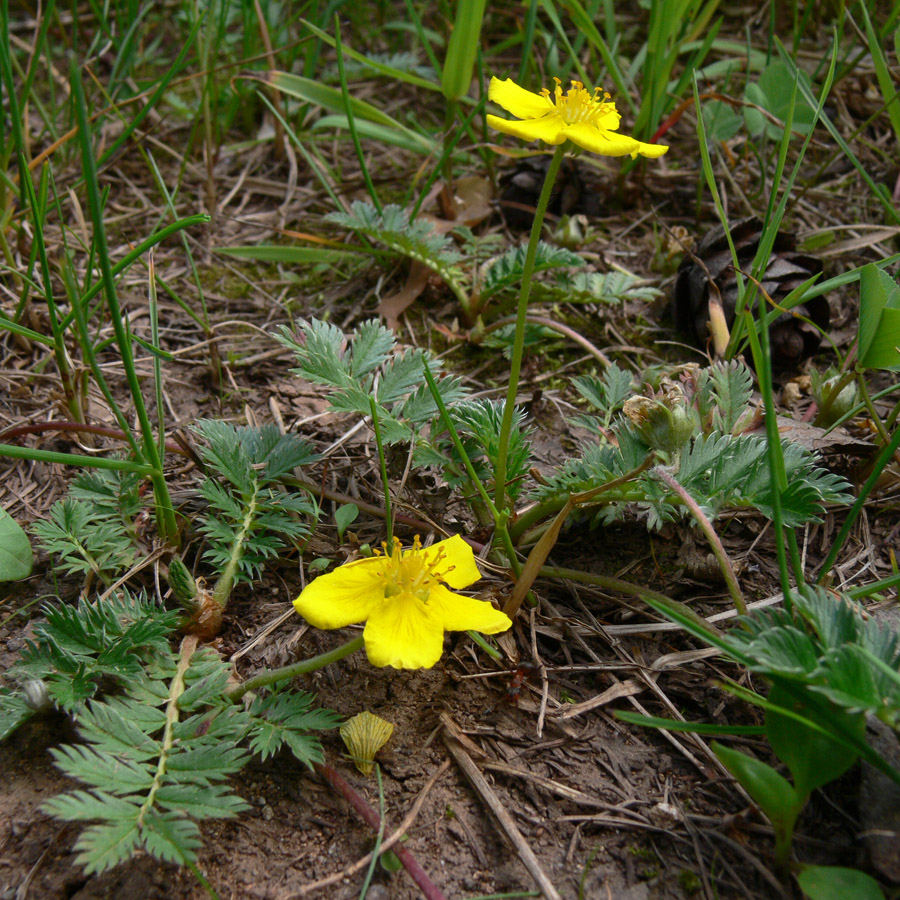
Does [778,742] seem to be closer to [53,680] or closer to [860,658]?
[860,658]

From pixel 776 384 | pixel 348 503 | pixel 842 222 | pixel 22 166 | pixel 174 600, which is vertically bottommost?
pixel 174 600

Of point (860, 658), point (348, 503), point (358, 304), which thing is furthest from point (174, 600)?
point (860, 658)

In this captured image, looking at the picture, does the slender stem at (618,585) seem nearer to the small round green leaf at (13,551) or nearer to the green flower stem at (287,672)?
the green flower stem at (287,672)

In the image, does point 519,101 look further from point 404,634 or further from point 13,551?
point 13,551

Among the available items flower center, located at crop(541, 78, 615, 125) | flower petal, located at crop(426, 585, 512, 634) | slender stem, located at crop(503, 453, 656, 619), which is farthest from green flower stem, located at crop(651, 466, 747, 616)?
flower center, located at crop(541, 78, 615, 125)

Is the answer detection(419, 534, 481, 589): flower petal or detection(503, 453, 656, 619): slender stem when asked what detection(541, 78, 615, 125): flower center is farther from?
detection(419, 534, 481, 589): flower petal

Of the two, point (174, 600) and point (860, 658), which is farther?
point (174, 600)

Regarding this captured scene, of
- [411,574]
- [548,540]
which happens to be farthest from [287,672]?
[548,540]
